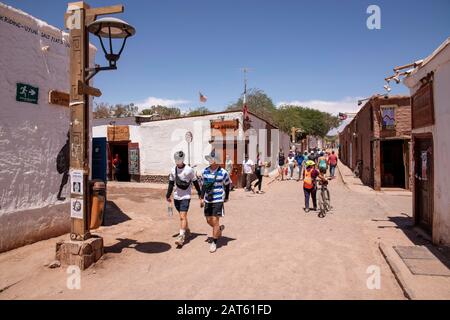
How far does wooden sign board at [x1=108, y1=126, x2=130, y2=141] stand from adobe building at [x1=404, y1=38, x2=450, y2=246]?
14.9m

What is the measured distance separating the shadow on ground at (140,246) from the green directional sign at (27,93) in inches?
126

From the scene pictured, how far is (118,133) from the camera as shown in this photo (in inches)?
757

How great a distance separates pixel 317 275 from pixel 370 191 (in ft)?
37.5

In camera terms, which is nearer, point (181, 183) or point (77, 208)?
point (77, 208)

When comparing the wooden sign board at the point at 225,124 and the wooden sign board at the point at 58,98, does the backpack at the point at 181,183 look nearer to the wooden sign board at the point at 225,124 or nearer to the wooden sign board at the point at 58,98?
the wooden sign board at the point at 58,98

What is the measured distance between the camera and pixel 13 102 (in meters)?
6.06

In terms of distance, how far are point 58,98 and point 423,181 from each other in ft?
26.9

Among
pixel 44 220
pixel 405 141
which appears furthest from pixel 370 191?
pixel 44 220

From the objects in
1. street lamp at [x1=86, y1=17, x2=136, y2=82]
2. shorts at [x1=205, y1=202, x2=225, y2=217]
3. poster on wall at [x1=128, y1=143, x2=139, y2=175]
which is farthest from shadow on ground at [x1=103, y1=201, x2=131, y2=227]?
poster on wall at [x1=128, y1=143, x2=139, y2=175]

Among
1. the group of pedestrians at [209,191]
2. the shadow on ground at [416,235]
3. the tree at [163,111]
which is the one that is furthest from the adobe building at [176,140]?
the tree at [163,111]

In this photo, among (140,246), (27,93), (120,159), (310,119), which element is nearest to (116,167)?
(120,159)

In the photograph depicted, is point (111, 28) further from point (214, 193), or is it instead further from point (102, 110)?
point (102, 110)

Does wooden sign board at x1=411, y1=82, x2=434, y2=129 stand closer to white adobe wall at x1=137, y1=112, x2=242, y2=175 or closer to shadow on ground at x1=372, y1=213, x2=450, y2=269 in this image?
shadow on ground at x1=372, y1=213, x2=450, y2=269

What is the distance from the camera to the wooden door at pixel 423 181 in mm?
6891
